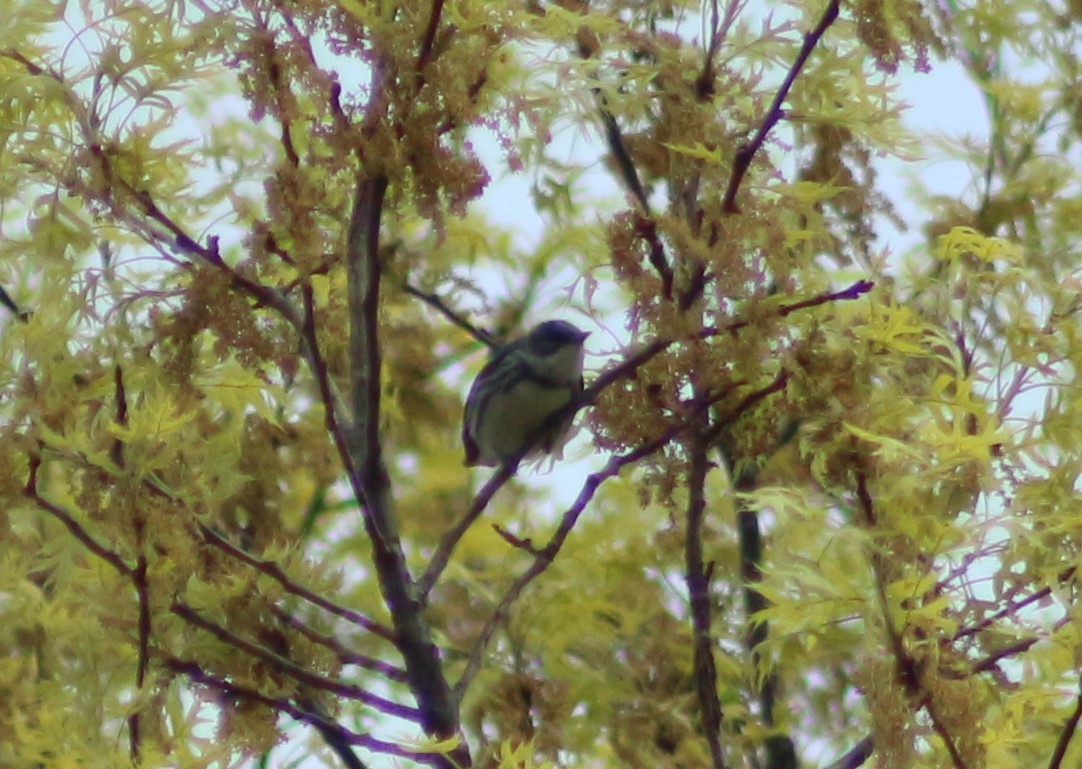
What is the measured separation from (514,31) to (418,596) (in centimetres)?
84

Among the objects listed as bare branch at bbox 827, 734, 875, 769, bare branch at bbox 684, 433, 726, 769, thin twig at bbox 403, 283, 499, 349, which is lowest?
bare branch at bbox 827, 734, 875, 769

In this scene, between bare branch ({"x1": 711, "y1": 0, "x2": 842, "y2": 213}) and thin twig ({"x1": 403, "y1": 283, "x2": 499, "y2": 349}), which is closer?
bare branch ({"x1": 711, "y1": 0, "x2": 842, "y2": 213})

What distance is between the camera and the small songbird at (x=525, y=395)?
3.66m

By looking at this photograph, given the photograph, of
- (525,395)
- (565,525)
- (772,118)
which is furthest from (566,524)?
(525,395)

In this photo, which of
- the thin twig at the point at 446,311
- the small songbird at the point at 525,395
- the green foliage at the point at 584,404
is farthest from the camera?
the small songbird at the point at 525,395

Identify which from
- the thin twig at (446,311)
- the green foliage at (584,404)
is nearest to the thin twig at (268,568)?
the green foliage at (584,404)

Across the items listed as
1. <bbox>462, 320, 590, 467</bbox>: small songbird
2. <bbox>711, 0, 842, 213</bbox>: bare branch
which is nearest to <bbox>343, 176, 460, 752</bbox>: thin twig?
<bbox>711, 0, 842, 213</bbox>: bare branch

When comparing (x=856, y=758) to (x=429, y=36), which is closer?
(x=429, y=36)

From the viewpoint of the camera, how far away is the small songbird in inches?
144

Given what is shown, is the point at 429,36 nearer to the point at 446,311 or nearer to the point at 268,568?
the point at 268,568

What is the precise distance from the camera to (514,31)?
2.07 metres

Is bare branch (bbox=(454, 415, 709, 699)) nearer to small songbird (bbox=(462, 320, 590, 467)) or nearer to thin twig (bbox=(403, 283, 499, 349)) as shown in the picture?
thin twig (bbox=(403, 283, 499, 349))

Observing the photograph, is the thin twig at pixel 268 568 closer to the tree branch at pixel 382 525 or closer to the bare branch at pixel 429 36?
the tree branch at pixel 382 525

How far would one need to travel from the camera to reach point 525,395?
3.74 metres
